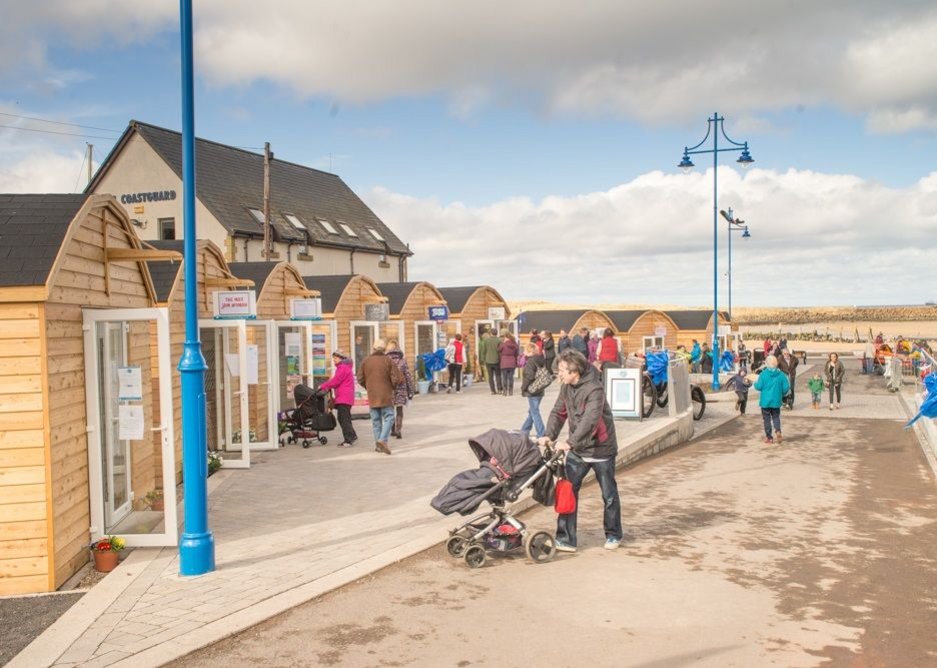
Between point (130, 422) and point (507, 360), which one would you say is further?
point (507, 360)

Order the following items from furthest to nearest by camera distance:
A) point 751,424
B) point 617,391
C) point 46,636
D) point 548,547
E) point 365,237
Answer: point 365,237, point 751,424, point 617,391, point 548,547, point 46,636

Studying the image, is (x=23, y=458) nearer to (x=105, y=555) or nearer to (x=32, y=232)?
(x=105, y=555)

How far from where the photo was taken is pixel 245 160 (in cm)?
3912

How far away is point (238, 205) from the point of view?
33688mm

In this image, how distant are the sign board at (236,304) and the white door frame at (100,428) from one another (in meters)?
4.73

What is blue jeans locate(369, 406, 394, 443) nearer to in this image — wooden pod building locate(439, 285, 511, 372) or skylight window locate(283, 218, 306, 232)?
wooden pod building locate(439, 285, 511, 372)

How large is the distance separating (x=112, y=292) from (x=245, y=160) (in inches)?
1271

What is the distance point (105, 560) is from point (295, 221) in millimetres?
30397

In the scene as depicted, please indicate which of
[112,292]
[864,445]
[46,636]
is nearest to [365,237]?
[864,445]

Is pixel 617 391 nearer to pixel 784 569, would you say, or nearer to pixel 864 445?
pixel 864 445

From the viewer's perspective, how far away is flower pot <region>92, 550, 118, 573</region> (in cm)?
725

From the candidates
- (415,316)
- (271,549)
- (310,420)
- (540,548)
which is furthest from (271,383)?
(415,316)

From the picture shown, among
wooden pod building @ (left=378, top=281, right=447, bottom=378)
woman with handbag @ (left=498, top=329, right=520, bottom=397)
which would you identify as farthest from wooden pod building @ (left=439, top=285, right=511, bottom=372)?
woman with handbag @ (left=498, top=329, right=520, bottom=397)

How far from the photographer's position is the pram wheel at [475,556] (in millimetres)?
7203
